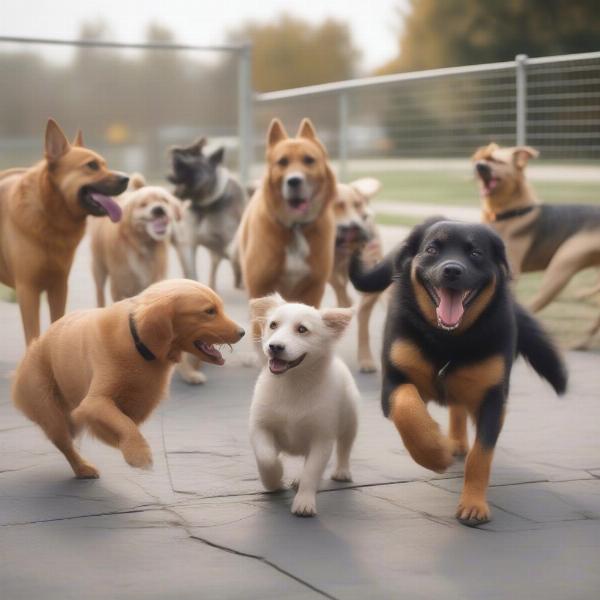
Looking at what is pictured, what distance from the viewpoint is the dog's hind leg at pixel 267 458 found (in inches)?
171

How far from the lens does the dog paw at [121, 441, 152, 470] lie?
407 cm

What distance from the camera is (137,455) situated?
407cm

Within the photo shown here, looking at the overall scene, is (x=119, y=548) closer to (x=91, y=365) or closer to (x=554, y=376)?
(x=91, y=365)

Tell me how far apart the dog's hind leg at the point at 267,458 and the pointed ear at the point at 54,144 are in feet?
9.85

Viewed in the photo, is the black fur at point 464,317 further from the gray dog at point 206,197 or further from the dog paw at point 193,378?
the gray dog at point 206,197

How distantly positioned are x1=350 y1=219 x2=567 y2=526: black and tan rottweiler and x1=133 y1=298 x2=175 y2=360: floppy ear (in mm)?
862

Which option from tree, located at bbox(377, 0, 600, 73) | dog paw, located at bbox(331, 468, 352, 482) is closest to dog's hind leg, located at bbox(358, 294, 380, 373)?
dog paw, located at bbox(331, 468, 352, 482)

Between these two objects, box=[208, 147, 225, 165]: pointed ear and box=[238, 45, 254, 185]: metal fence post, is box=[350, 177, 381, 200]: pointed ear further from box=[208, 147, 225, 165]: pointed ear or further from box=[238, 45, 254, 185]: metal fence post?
box=[238, 45, 254, 185]: metal fence post

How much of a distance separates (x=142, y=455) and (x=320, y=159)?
3502 mm

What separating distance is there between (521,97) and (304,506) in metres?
8.29

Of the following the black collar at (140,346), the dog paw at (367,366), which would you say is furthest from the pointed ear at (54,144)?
the black collar at (140,346)

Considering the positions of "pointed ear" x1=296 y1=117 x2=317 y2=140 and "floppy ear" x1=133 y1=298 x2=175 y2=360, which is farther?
"pointed ear" x1=296 y1=117 x2=317 y2=140

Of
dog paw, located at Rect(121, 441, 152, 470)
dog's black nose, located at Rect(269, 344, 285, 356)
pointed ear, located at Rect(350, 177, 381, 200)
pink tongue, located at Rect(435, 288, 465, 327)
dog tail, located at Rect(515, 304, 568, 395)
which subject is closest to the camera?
dog paw, located at Rect(121, 441, 152, 470)

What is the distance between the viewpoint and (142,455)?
4.08 meters
